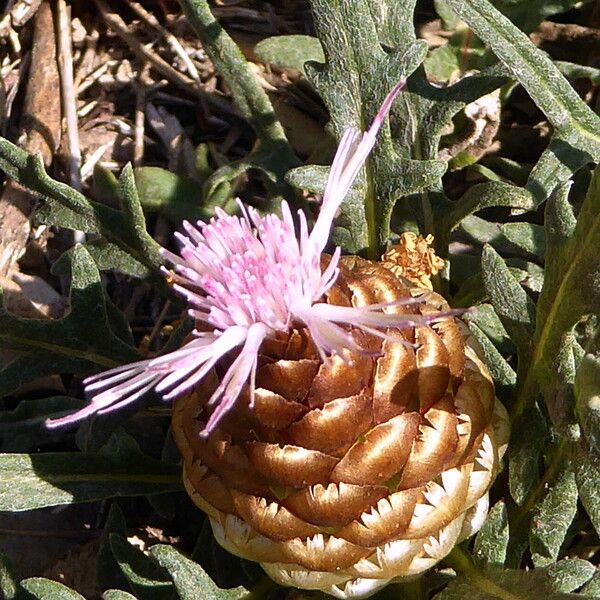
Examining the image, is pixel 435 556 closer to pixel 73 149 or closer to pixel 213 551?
pixel 213 551

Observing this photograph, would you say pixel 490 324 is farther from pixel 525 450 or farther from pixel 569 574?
pixel 569 574

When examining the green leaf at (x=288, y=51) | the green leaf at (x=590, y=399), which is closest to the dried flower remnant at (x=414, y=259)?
the green leaf at (x=590, y=399)

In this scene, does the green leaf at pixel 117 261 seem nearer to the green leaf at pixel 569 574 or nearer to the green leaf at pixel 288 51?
the green leaf at pixel 288 51

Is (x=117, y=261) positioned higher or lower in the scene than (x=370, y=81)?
lower

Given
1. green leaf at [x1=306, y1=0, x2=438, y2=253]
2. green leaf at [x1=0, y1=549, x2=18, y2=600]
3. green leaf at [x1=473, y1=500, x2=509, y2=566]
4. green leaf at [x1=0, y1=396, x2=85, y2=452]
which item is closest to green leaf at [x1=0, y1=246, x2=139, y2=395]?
green leaf at [x1=0, y1=396, x2=85, y2=452]

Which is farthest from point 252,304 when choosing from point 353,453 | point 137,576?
point 137,576

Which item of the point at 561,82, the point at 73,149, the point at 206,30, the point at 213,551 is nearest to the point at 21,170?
the point at 206,30
